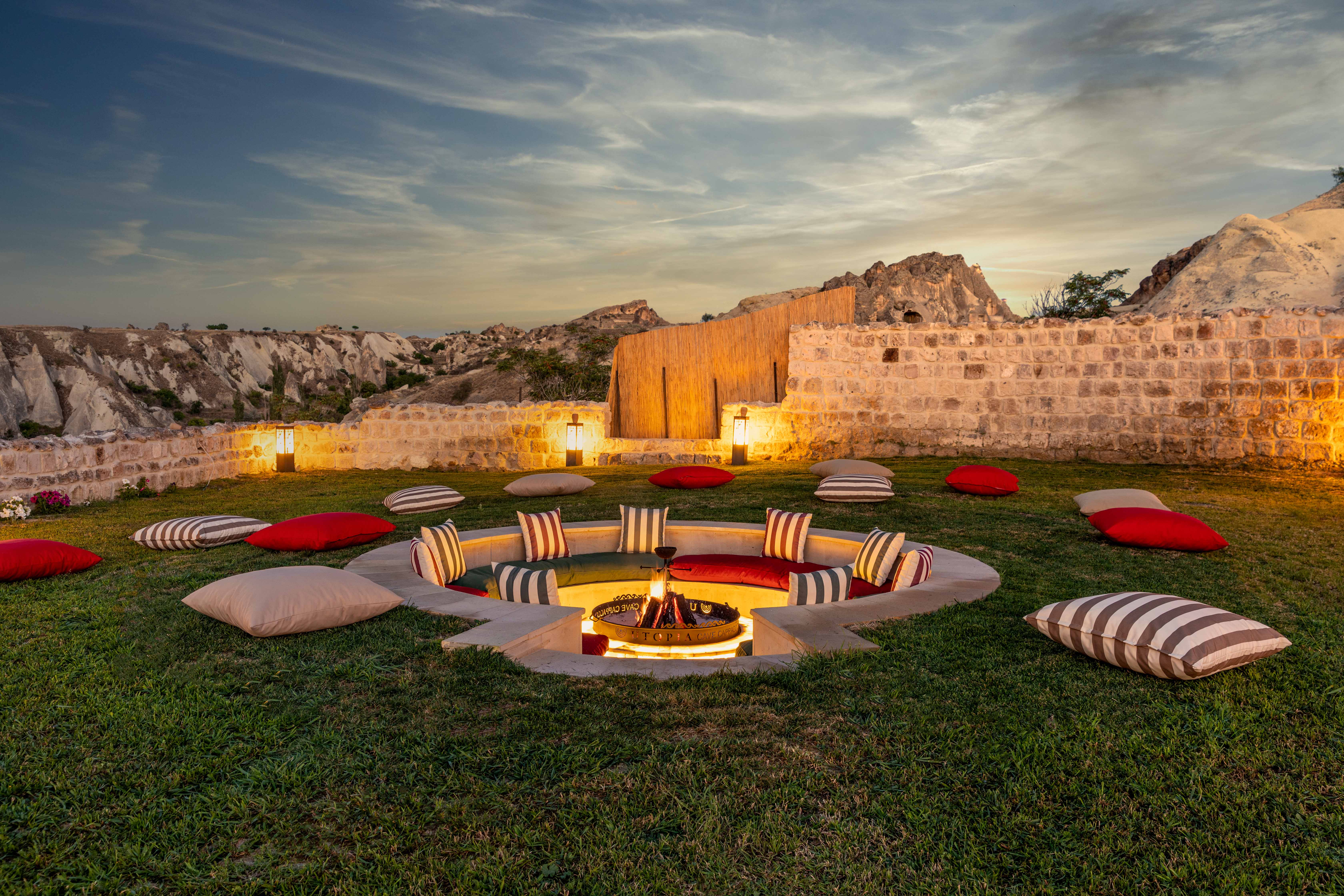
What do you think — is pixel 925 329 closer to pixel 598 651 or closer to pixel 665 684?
pixel 598 651

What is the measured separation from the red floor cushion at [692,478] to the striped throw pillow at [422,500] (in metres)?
2.82

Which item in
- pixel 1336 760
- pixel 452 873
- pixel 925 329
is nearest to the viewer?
pixel 452 873

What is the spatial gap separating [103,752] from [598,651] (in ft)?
11.8

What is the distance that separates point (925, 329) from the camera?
539 inches

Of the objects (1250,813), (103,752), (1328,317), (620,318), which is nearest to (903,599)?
(1250,813)

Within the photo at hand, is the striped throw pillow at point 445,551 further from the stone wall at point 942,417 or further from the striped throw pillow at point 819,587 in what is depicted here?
the stone wall at point 942,417

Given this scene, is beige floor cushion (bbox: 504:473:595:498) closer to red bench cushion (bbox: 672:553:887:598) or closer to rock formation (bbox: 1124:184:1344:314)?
red bench cushion (bbox: 672:553:887:598)

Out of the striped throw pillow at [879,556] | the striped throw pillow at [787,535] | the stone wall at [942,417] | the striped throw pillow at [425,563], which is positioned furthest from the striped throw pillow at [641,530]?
the stone wall at [942,417]

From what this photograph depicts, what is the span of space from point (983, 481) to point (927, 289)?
53.9ft

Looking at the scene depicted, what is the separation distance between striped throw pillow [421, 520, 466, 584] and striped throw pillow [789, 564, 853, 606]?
2.88 meters

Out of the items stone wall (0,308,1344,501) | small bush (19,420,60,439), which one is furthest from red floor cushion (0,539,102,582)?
small bush (19,420,60,439)

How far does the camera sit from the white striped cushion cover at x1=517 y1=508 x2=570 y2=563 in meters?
6.94

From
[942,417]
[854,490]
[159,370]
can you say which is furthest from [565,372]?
[159,370]

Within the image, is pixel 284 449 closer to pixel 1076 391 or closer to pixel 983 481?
pixel 983 481
